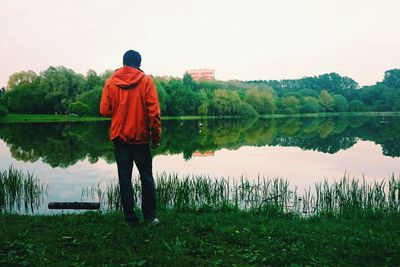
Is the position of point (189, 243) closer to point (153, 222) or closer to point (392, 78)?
point (153, 222)

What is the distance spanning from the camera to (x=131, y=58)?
583cm

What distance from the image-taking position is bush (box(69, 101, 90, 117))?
6488 centimetres

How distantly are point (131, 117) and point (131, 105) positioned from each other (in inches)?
7.2

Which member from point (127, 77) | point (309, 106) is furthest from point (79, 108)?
point (309, 106)

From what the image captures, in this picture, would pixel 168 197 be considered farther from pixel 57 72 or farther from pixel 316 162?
pixel 57 72

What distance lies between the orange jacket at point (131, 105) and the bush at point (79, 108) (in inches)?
2451

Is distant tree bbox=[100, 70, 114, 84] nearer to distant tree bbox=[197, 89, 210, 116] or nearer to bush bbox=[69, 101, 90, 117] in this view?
bush bbox=[69, 101, 90, 117]

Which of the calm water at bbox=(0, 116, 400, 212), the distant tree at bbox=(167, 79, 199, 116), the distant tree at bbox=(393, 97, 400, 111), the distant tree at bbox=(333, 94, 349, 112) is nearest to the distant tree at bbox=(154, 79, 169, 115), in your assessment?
the distant tree at bbox=(167, 79, 199, 116)

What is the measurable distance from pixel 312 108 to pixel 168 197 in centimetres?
11261

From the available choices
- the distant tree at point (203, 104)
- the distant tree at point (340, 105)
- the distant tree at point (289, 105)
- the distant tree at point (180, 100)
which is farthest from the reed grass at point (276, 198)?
the distant tree at point (340, 105)

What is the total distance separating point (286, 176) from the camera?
54.3ft

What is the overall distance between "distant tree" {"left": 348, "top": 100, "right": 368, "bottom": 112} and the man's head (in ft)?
439

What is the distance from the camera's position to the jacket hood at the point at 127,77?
5660 millimetres

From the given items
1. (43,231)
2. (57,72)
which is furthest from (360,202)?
(57,72)
